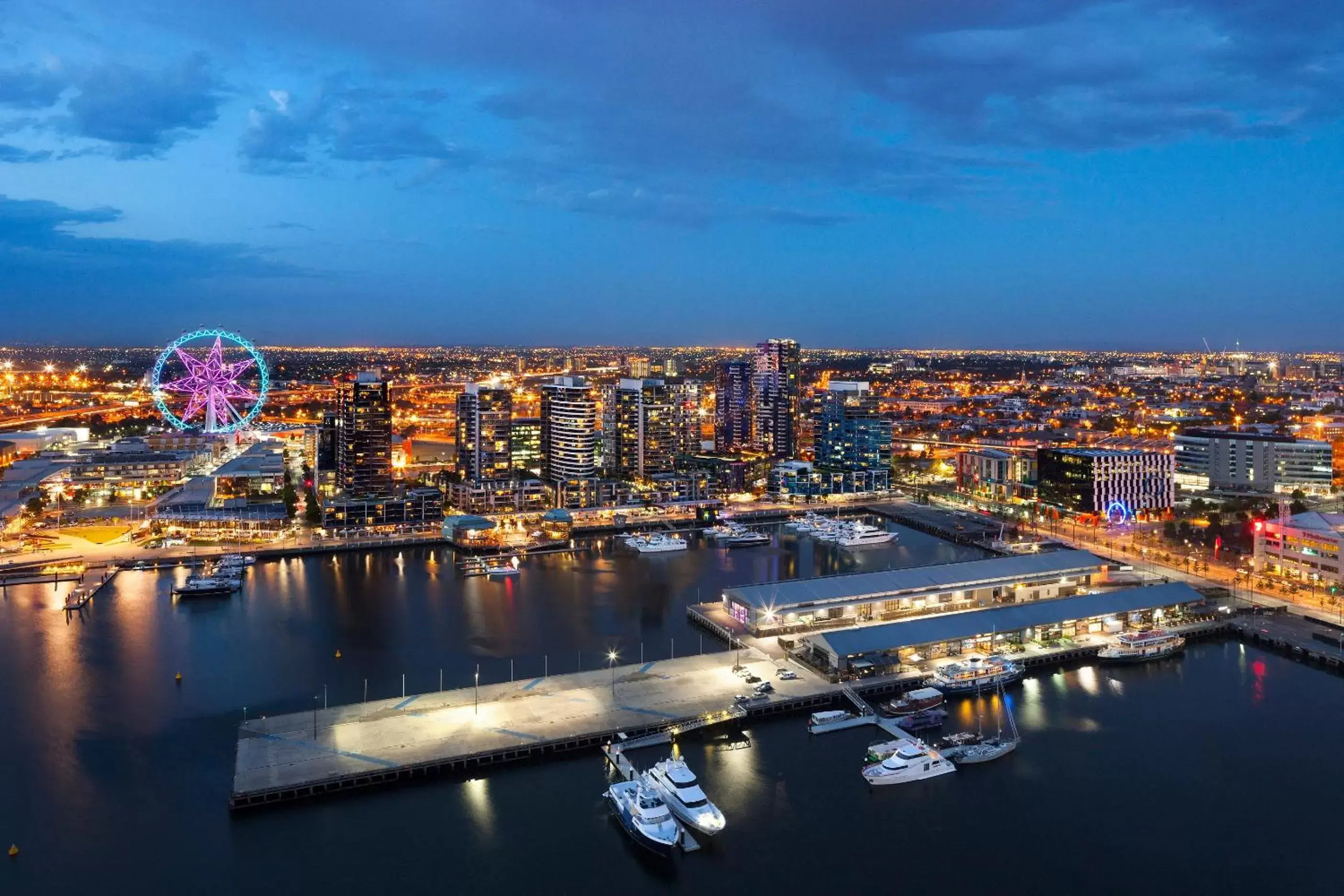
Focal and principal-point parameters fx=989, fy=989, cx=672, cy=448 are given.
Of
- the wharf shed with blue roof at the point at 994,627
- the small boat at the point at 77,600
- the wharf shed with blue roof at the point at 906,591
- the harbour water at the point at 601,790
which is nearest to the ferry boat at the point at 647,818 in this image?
the harbour water at the point at 601,790

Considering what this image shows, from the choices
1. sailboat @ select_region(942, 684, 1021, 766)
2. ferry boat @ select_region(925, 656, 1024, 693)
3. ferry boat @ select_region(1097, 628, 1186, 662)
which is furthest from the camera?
ferry boat @ select_region(1097, 628, 1186, 662)

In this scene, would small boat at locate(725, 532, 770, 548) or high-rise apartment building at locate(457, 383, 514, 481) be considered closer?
small boat at locate(725, 532, 770, 548)

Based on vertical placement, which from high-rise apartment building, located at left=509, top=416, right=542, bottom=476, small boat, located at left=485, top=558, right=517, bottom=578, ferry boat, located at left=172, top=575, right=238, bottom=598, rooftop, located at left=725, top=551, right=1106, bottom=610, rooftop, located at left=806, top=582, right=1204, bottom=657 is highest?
high-rise apartment building, located at left=509, top=416, right=542, bottom=476

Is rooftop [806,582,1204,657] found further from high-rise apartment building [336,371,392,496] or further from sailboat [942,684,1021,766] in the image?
high-rise apartment building [336,371,392,496]

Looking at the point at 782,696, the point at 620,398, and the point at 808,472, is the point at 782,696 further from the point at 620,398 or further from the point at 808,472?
the point at 620,398

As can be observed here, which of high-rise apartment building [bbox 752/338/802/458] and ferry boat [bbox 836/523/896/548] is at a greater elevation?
high-rise apartment building [bbox 752/338/802/458]

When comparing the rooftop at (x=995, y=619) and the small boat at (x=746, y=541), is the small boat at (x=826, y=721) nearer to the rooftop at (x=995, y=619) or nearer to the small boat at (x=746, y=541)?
the rooftop at (x=995, y=619)

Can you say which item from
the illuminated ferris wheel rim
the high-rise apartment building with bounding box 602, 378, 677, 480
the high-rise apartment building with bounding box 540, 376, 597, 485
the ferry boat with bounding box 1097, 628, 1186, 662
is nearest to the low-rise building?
the ferry boat with bounding box 1097, 628, 1186, 662
